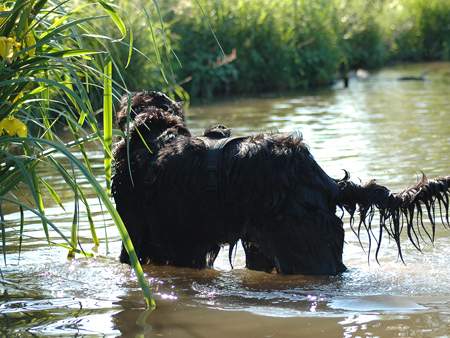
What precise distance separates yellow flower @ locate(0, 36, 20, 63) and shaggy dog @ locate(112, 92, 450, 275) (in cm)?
100

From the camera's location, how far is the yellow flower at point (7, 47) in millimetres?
4176

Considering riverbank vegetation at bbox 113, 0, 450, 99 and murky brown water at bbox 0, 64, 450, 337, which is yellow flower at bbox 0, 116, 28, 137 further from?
riverbank vegetation at bbox 113, 0, 450, 99

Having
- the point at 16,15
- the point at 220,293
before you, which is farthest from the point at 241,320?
the point at 16,15

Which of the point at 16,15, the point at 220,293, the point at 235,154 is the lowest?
the point at 220,293

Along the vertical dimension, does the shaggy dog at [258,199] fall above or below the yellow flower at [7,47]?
below

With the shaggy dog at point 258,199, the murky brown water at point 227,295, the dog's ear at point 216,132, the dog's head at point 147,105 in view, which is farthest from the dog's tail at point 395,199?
the dog's head at point 147,105

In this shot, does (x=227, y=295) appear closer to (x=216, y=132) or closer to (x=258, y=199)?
(x=258, y=199)

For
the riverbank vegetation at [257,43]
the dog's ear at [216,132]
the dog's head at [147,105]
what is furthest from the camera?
the riverbank vegetation at [257,43]

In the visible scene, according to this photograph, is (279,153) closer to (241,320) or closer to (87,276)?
(241,320)

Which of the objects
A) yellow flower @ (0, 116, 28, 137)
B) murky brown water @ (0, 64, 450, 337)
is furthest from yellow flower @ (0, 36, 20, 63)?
murky brown water @ (0, 64, 450, 337)

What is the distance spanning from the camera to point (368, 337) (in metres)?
4.11

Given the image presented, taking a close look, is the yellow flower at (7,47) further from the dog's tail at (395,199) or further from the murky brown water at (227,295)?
the dog's tail at (395,199)

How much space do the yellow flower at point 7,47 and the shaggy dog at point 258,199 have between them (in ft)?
3.27

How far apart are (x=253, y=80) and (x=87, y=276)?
409 inches
